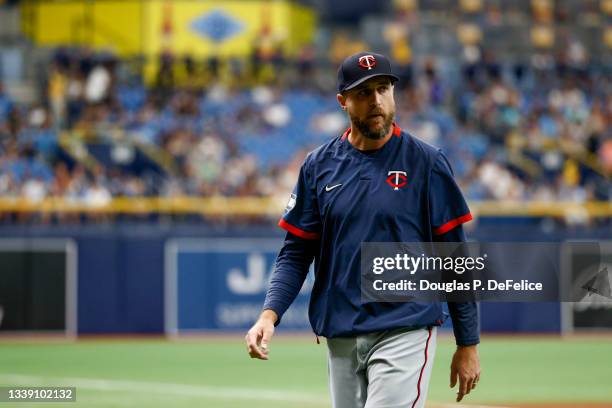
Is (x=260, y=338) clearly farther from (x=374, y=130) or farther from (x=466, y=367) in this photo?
(x=374, y=130)

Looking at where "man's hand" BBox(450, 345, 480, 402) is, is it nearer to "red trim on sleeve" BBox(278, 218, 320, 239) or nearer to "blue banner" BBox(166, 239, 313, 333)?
"red trim on sleeve" BBox(278, 218, 320, 239)

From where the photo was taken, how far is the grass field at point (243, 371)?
36.3ft

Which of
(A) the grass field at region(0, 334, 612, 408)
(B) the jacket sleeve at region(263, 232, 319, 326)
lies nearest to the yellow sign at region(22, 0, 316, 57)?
(A) the grass field at region(0, 334, 612, 408)

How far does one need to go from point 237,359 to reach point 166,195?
6.46 meters

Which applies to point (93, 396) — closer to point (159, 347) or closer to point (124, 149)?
point (159, 347)

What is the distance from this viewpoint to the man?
4.88 meters

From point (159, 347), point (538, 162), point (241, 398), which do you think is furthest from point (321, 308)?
point (538, 162)

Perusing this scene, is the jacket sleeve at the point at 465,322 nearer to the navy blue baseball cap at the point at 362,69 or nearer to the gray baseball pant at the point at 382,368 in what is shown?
the gray baseball pant at the point at 382,368

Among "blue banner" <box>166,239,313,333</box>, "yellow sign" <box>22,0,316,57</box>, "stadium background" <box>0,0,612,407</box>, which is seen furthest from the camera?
"yellow sign" <box>22,0,316,57</box>

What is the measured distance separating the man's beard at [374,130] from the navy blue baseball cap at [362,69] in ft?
0.51

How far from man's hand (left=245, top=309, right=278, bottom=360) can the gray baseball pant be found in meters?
0.28

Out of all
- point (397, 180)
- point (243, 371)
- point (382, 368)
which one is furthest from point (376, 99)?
point (243, 371)

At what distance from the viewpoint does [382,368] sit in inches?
190

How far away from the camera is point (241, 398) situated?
11.1 meters
